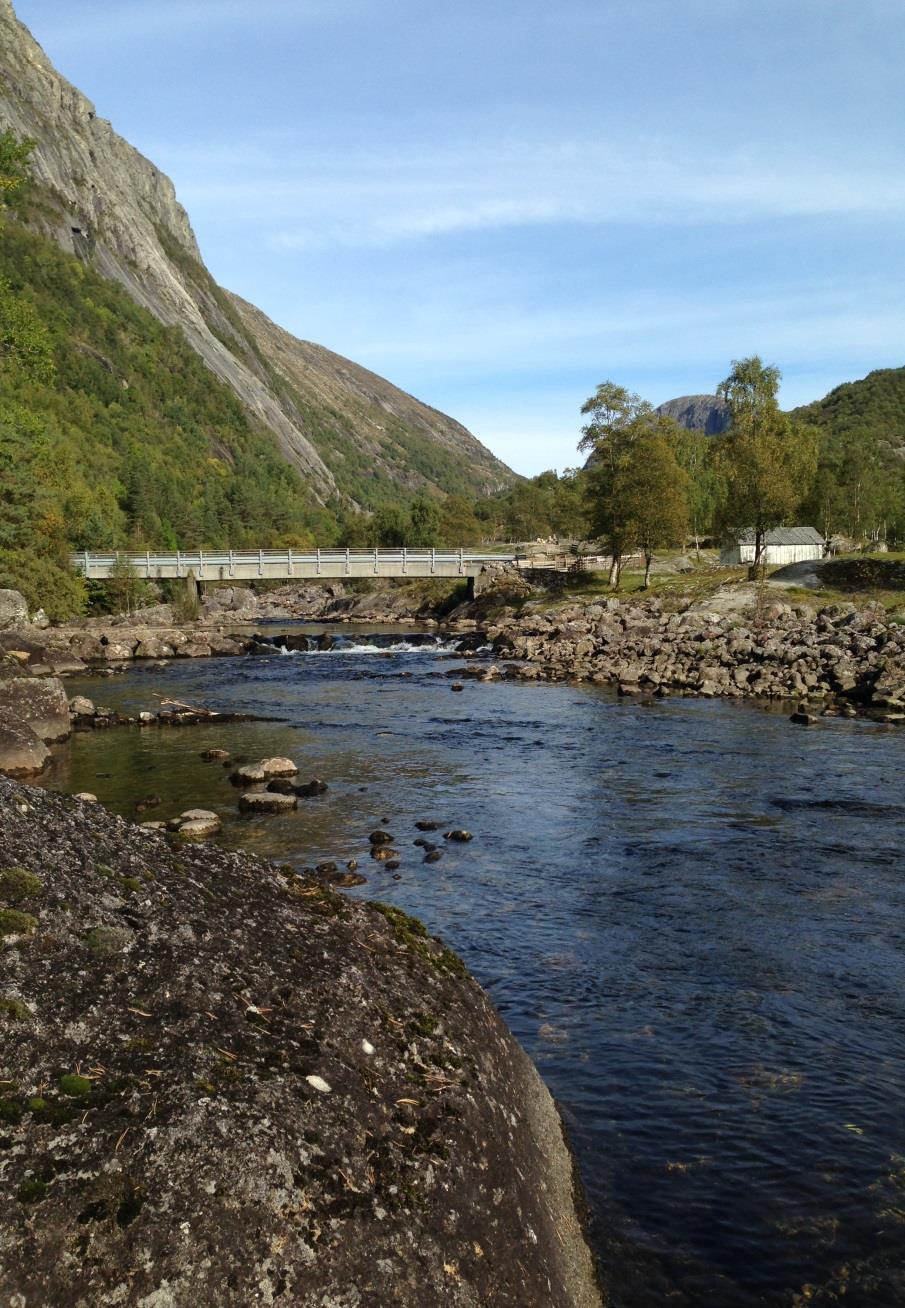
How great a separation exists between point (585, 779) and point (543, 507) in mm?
163508

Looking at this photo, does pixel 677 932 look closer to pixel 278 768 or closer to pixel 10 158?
pixel 278 768

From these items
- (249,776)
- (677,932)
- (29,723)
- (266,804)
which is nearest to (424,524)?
(29,723)

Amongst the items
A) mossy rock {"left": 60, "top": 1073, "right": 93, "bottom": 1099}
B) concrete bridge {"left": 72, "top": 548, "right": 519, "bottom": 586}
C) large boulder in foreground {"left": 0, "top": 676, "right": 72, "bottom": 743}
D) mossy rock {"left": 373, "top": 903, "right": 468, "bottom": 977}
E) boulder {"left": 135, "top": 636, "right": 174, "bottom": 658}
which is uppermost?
concrete bridge {"left": 72, "top": 548, "right": 519, "bottom": 586}

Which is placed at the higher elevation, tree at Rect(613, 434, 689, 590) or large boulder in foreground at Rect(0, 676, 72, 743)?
tree at Rect(613, 434, 689, 590)

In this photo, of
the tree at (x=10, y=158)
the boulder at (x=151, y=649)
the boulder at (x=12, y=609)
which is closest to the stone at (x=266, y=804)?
the tree at (x=10, y=158)

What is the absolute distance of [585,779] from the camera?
26.9 m

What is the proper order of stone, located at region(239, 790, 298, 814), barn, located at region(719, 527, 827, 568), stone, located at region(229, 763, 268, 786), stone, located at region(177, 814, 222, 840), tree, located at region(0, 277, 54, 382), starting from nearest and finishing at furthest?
stone, located at region(177, 814, 222, 840) → stone, located at region(239, 790, 298, 814) → stone, located at region(229, 763, 268, 786) → tree, located at region(0, 277, 54, 382) → barn, located at region(719, 527, 827, 568)

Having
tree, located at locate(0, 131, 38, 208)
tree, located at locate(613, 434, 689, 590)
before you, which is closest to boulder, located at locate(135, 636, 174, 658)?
tree, located at locate(0, 131, 38, 208)

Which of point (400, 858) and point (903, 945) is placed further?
point (400, 858)

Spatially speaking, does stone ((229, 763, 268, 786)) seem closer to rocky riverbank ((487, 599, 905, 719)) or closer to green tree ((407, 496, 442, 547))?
rocky riverbank ((487, 599, 905, 719))

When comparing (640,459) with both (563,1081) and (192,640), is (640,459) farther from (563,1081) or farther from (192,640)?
(563,1081)

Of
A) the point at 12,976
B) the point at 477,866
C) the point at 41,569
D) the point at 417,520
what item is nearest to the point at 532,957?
the point at 477,866

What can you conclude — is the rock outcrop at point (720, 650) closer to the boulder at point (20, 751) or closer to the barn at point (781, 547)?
the boulder at point (20, 751)

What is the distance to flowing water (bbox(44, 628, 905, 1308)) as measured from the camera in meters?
8.42
